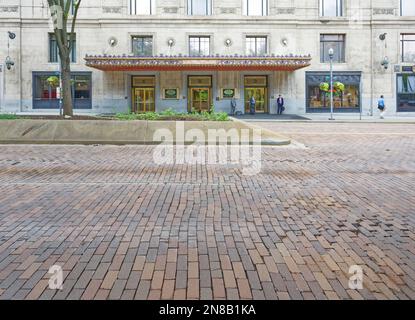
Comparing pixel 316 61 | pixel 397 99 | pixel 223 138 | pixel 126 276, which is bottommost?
pixel 126 276

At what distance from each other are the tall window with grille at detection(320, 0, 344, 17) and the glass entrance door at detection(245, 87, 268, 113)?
8265 mm

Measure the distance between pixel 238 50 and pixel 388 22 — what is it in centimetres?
1294

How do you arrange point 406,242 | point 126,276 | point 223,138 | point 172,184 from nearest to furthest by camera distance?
point 126,276 < point 406,242 < point 172,184 < point 223,138

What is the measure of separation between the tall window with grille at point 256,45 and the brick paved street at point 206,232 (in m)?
31.9

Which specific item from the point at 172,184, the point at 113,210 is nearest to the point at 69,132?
the point at 172,184

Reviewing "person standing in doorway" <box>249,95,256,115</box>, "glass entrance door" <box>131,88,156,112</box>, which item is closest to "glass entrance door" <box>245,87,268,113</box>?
"person standing in doorway" <box>249,95,256,115</box>

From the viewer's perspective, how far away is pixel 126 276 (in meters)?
4.39

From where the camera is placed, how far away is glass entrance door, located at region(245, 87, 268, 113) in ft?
140

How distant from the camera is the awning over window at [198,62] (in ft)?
125

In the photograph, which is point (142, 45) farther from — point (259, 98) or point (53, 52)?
point (259, 98)

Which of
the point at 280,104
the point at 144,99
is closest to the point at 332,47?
the point at 280,104

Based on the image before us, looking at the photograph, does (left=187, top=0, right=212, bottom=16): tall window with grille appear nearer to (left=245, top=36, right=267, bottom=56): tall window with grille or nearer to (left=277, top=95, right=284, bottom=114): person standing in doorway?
(left=245, top=36, right=267, bottom=56): tall window with grille

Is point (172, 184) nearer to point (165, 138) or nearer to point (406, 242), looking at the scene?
point (406, 242)

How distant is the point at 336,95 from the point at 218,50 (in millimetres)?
10796
